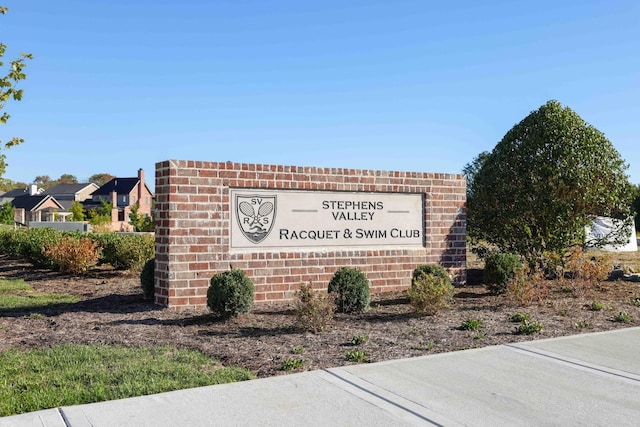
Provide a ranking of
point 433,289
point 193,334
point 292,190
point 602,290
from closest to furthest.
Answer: point 193,334
point 433,289
point 292,190
point 602,290

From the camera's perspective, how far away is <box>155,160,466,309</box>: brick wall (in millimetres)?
10578

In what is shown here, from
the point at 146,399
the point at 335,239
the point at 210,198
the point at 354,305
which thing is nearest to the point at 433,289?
the point at 354,305

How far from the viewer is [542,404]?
539 centimetres

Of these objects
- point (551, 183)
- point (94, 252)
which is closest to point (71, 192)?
point (94, 252)

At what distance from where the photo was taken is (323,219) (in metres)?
12.1

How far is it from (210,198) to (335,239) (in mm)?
2734

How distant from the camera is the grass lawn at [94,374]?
18.3ft

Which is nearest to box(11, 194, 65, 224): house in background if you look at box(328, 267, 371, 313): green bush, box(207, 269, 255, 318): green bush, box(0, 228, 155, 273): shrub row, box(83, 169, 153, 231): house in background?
box(83, 169, 153, 231): house in background

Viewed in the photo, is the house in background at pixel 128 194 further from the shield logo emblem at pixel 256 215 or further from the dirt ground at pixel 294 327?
the shield logo emblem at pixel 256 215

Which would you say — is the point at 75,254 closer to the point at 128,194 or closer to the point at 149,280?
the point at 149,280

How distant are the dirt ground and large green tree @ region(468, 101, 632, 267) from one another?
1.73 meters

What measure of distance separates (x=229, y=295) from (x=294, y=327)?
3.79ft

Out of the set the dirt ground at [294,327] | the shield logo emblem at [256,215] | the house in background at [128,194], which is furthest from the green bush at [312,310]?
the house in background at [128,194]

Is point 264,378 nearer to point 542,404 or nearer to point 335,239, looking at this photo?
point 542,404
